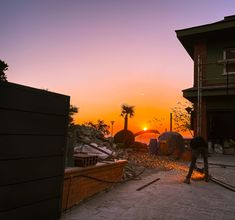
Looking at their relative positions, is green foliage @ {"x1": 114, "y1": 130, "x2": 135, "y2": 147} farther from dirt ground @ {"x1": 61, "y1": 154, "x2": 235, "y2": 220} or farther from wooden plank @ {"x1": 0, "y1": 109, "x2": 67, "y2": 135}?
wooden plank @ {"x1": 0, "y1": 109, "x2": 67, "y2": 135}

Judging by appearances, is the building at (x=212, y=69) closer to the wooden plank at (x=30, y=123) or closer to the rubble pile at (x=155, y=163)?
the rubble pile at (x=155, y=163)

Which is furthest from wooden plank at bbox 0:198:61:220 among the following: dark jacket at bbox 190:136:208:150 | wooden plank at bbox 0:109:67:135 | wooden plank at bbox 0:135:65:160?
dark jacket at bbox 190:136:208:150

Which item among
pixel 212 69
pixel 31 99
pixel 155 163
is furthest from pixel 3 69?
pixel 31 99

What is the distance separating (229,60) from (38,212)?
11452 millimetres

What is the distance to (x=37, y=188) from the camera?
3812 mm

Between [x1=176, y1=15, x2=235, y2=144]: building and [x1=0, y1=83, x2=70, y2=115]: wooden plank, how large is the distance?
870 cm

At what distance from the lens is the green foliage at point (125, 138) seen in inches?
1005

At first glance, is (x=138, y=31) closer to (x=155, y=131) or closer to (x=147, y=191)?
(x=147, y=191)

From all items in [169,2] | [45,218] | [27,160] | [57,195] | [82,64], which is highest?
[169,2]

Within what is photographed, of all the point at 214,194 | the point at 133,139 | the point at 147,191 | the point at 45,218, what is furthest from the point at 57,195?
the point at 133,139

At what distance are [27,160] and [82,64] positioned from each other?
1240cm

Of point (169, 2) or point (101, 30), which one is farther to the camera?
point (101, 30)

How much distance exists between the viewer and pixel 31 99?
3721 mm

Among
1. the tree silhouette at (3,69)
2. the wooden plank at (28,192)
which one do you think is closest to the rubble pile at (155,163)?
the wooden plank at (28,192)
